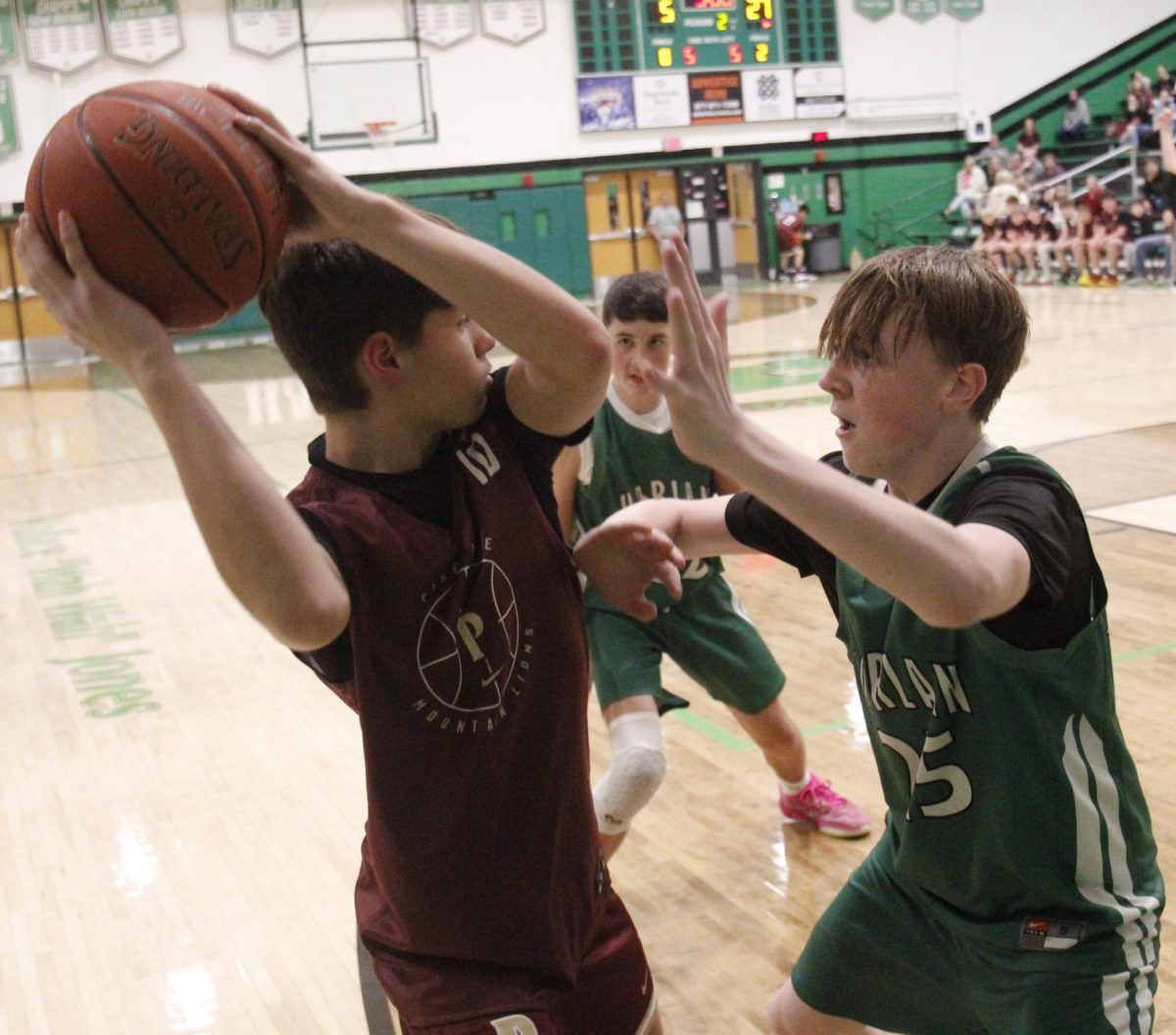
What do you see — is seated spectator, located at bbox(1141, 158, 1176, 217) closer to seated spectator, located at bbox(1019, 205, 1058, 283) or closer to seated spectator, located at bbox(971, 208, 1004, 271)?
seated spectator, located at bbox(1019, 205, 1058, 283)

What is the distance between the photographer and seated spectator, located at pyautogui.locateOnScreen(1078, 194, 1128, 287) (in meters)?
17.8

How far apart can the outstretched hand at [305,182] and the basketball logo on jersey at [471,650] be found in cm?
45

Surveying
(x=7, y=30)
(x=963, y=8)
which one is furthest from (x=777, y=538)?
(x=963, y=8)

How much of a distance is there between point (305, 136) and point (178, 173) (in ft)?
64.2

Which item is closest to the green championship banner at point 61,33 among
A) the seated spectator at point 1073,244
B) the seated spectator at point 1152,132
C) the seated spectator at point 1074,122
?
the seated spectator at point 1073,244

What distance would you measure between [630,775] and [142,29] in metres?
19.1

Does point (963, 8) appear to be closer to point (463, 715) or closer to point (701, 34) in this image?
point (701, 34)

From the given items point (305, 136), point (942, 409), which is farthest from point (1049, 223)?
point (942, 409)

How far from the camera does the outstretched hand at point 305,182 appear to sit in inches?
62.8

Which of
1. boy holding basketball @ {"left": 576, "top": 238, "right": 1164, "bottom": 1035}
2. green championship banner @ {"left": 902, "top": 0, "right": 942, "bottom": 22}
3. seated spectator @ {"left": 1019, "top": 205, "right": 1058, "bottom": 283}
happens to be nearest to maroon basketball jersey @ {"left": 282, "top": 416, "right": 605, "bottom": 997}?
boy holding basketball @ {"left": 576, "top": 238, "right": 1164, "bottom": 1035}

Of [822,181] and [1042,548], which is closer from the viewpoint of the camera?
[1042,548]

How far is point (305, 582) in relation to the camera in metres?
1.53

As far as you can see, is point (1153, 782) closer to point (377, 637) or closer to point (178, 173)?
point (377, 637)

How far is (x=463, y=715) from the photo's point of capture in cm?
174
